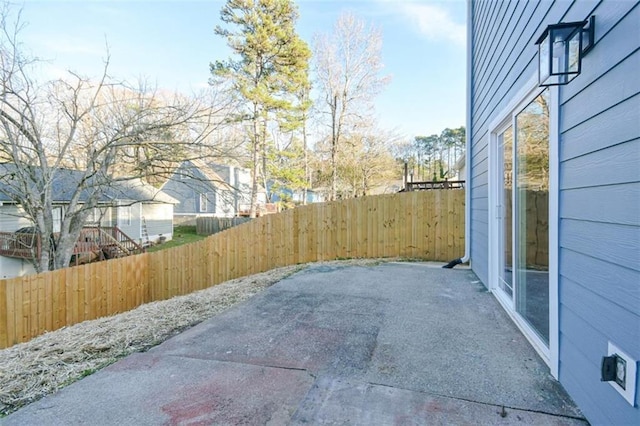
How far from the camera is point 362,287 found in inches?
173

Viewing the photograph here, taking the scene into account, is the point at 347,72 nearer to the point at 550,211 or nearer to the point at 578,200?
the point at 550,211

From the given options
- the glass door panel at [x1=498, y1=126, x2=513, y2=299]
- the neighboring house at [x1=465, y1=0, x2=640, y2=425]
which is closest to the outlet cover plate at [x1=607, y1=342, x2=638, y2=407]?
the neighboring house at [x1=465, y1=0, x2=640, y2=425]

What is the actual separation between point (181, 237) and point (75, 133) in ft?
38.1

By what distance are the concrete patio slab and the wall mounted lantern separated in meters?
1.76

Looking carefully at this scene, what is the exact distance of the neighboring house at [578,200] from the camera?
1.37 m

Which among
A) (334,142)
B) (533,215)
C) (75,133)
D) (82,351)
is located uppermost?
(334,142)

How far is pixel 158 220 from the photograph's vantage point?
16.3m

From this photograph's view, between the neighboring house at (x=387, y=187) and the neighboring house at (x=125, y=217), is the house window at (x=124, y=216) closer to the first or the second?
the neighboring house at (x=125, y=217)

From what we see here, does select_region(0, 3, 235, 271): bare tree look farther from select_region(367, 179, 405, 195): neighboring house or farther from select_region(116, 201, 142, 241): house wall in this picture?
select_region(367, 179, 405, 195): neighboring house

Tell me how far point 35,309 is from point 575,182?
20.2 feet

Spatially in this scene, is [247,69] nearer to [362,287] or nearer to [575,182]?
[362,287]

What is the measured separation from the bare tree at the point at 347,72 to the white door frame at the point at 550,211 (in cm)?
1232

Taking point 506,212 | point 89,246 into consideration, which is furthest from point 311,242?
point 89,246

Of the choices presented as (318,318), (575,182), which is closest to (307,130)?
(318,318)
